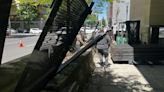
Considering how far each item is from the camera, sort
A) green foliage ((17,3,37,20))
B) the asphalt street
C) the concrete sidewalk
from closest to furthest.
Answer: the concrete sidewalk → green foliage ((17,3,37,20)) → the asphalt street

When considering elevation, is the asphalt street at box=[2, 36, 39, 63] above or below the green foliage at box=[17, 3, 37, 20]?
below

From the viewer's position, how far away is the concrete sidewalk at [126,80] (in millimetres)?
9531

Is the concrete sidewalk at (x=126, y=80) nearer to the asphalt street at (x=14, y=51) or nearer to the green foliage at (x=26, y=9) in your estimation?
the green foliage at (x=26, y=9)

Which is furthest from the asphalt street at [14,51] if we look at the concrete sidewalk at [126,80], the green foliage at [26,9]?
the concrete sidewalk at [126,80]

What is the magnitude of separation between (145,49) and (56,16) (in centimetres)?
1319

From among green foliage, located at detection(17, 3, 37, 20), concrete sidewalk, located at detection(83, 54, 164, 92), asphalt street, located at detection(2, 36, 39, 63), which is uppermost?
green foliage, located at detection(17, 3, 37, 20)

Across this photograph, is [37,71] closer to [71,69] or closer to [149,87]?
[71,69]

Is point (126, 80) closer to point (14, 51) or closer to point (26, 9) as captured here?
point (14, 51)

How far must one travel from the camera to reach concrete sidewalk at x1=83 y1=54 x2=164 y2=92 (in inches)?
375

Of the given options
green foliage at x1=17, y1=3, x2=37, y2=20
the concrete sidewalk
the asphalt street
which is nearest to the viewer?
the concrete sidewalk

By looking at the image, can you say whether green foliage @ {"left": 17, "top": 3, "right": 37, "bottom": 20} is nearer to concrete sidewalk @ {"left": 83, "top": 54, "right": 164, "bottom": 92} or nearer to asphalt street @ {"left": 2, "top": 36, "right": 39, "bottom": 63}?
asphalt street @ {"left": 2, "top": 36, "right": 39, "bottom": 63}

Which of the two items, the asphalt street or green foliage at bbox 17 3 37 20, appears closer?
green foliage at bbox 17 3 37 20

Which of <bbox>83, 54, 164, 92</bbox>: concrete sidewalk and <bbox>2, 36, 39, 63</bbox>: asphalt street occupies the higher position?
<bbox>83, 54, 164, 92</bbox>: concrete sidewalk

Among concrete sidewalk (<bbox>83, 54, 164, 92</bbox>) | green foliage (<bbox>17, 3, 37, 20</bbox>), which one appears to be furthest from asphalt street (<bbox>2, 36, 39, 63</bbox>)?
concrete sidewalk (<bbox>83, 54, 164, 92</bbox>)
